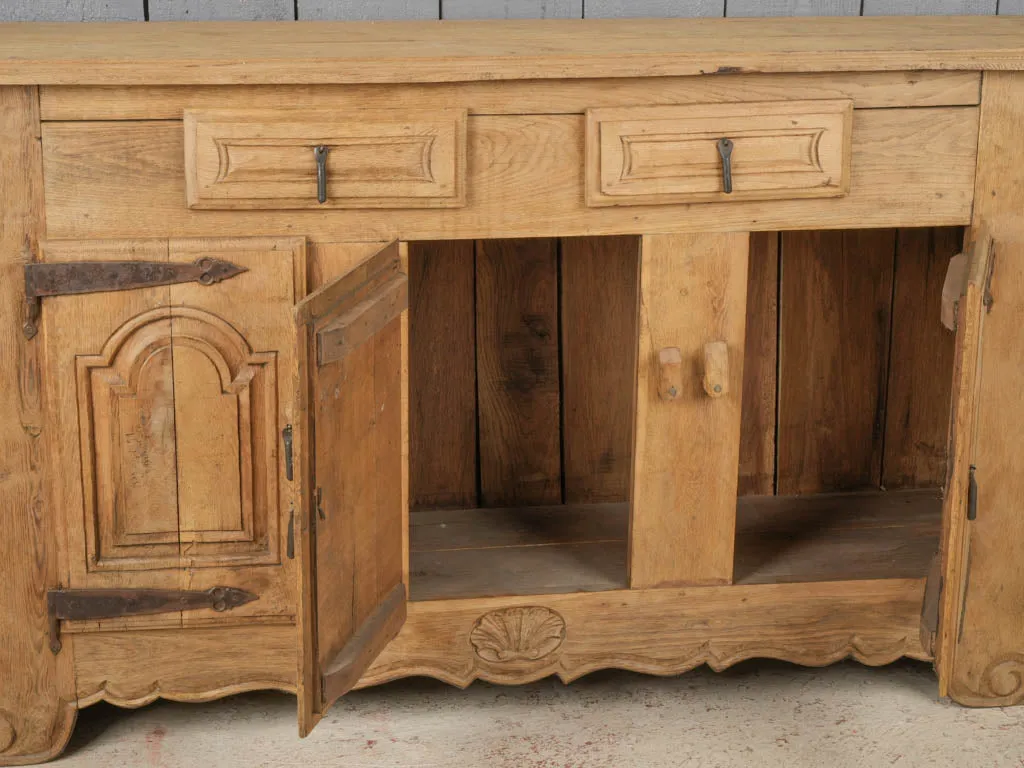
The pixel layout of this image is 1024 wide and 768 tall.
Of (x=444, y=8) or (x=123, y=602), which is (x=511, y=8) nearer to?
(x=444, y=8)

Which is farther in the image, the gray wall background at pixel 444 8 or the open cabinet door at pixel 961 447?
the gray wall background at pixel 444 8

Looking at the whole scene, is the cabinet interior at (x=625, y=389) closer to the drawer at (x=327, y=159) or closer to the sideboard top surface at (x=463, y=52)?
the sideboard top surface at (x=463, y=52)

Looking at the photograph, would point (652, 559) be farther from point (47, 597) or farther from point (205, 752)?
point (47, 597)

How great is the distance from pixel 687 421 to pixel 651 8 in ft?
3.19

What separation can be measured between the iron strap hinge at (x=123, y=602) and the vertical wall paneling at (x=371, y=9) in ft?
3.85

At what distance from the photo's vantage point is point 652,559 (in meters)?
2.37

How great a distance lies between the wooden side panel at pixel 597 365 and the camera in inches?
112

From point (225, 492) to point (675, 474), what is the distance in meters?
0.72

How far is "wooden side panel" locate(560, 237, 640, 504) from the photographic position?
2.84m

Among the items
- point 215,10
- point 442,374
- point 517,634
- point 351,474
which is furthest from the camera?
point 442,374

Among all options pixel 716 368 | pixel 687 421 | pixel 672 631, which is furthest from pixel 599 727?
pixel 716 368

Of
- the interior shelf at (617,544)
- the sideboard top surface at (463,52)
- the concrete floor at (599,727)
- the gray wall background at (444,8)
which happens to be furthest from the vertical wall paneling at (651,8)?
the concrete floor at (599,727)

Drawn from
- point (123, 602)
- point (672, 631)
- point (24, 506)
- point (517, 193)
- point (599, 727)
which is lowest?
point (599, 727)

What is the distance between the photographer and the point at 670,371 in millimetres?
2242
